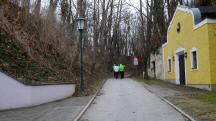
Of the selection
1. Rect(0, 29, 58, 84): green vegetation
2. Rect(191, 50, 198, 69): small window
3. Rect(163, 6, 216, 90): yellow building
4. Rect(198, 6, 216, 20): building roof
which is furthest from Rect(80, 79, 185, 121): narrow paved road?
Rect(198, 6, 216, 20): building roof

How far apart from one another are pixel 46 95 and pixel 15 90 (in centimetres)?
225

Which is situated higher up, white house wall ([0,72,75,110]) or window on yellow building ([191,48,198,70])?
window on yellow building ([191,48,198,70])

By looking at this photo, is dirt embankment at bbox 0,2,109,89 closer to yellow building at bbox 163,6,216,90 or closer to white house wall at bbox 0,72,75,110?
white house wall at bbox 0,72,75,110

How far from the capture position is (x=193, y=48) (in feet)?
87.2

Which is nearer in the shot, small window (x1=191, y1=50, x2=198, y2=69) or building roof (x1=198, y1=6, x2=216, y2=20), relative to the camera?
building roof (x1=198, y1=6, x2=216, y2=20)

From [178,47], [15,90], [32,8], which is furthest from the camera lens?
[178,47]

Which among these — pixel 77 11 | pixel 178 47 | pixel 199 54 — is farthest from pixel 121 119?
pixel 77 11

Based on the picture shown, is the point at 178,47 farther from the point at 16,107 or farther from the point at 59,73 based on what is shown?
the point at 16,107

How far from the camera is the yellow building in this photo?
23.4 meters

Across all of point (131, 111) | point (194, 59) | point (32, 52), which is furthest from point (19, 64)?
point (194, 59)

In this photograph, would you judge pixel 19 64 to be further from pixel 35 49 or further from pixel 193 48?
pixel 193 48

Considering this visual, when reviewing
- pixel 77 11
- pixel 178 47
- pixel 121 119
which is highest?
pixel 77 11

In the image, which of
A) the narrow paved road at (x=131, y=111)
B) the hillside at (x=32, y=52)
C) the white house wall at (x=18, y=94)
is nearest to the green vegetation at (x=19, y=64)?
the hillside at (x=32, y=52)

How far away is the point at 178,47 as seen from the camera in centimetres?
3102
